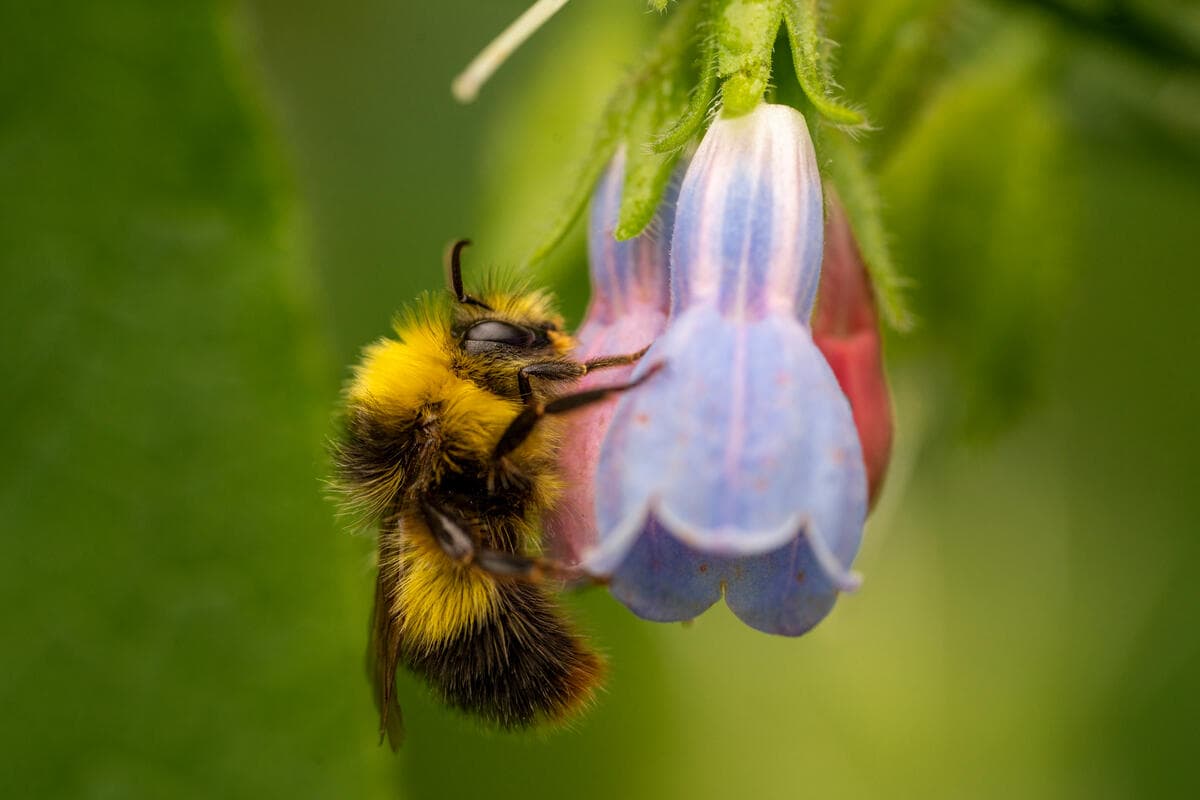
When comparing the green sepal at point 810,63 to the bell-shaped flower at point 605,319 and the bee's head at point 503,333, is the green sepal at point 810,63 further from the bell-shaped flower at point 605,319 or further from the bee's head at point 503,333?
the bee's head at point 503,333

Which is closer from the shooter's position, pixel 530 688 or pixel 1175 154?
pixel 530 688

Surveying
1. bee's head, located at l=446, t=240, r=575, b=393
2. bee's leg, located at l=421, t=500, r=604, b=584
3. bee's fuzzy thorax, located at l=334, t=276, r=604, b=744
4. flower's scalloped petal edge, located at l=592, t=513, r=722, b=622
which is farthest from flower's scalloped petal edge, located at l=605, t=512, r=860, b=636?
bee's head, located at l=446, t=240, r=575, b=393

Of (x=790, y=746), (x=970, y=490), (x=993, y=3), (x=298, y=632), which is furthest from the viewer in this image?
(x=970, y=490)

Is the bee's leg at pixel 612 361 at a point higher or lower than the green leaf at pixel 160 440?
higher

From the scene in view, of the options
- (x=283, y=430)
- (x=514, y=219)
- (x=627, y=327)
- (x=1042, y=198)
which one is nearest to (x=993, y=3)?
(x=1042, y=198)

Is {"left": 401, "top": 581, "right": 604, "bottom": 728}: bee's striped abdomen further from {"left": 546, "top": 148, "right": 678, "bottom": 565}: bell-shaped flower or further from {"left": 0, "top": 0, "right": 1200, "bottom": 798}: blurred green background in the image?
{"left": 0, "top": 0, "right": 1200, "bottom": 798}: blurred green background

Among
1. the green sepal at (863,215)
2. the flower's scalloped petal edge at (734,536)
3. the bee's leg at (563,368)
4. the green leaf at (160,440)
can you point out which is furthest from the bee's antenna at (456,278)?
the flower's scalloped petal edge at (734,536)

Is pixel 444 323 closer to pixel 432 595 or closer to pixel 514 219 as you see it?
pixel 432 595

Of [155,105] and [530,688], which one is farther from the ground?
[155,105]
